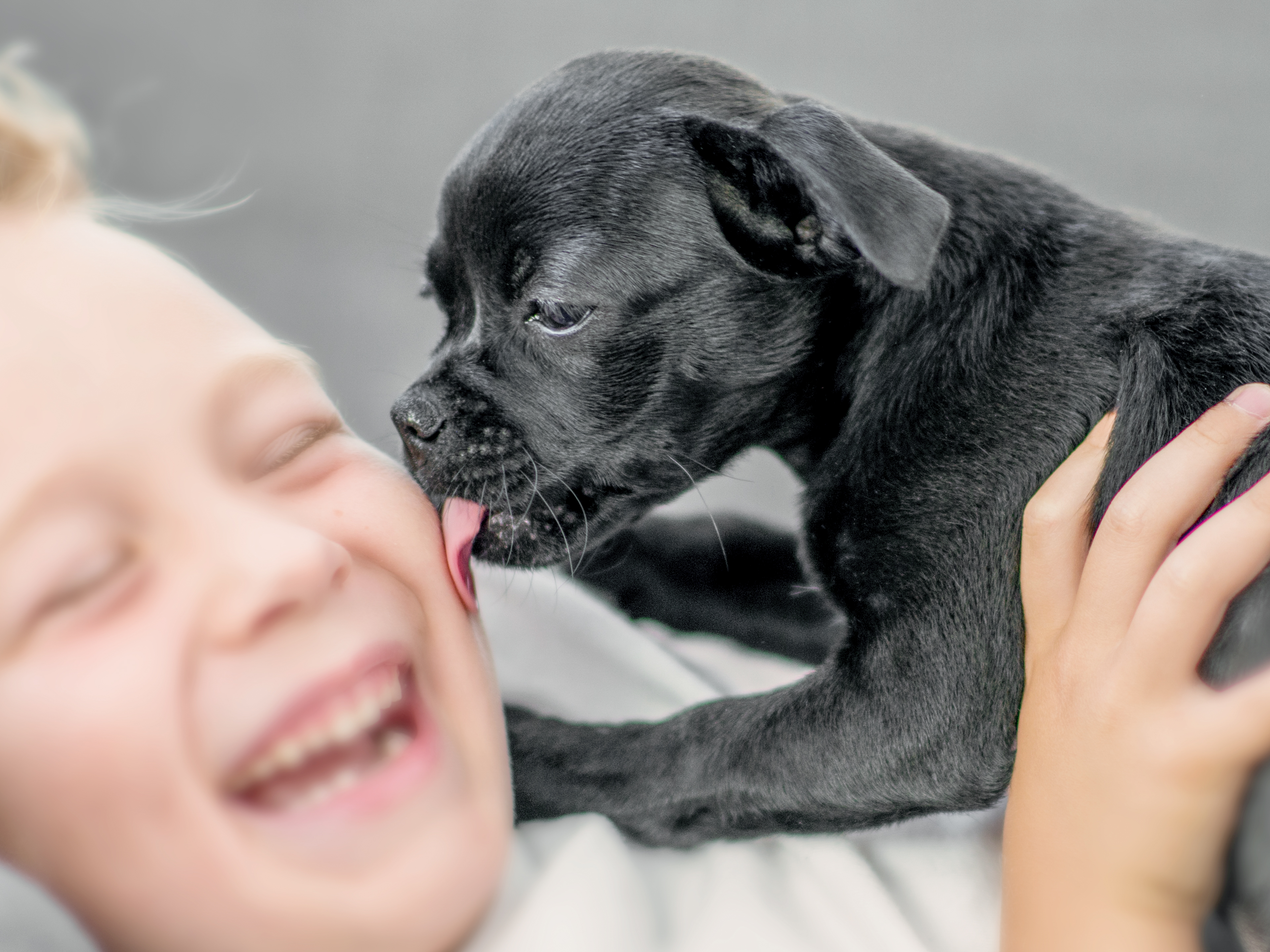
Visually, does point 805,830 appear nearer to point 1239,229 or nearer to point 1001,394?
point 1001,394

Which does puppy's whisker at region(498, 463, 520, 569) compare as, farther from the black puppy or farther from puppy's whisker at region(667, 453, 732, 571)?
puppy's whisker at region(667, 453, 732, 571)

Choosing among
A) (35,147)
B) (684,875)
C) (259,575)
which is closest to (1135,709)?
(684,875)

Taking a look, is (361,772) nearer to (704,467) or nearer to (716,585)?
(704,467)

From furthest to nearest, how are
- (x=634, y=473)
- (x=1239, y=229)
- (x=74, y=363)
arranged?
(x=1239, y=229)
(x=634, y=473)
(x=74, y=363)

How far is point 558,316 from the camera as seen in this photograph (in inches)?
50.5

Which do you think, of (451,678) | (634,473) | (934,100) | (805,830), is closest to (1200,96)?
(934,100)

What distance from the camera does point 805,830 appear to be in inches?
48.3

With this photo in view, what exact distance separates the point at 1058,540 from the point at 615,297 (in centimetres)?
55

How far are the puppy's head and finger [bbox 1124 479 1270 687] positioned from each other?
491mm

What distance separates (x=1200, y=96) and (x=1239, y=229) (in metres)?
0.31

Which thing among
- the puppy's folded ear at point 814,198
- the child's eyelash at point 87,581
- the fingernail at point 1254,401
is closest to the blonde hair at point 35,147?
the child's eyelash at point 87,581

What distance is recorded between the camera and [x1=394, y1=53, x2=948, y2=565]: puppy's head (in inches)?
49.7

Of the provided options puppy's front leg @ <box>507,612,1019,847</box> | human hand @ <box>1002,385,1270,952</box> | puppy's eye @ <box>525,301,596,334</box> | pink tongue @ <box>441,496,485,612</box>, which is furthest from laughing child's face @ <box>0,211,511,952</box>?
human hand @ <box>1002,385,1270,952</box>

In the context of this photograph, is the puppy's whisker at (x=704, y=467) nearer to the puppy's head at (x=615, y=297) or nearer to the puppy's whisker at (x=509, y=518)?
the puppy's head at (x=615, y=297)
